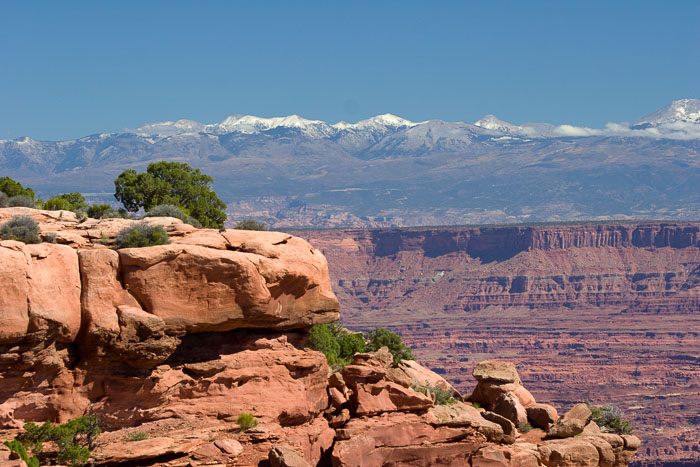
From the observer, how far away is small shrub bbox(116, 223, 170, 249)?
39.2 meters

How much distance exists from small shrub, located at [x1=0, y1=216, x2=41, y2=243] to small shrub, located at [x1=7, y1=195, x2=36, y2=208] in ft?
29.1

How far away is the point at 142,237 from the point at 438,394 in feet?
55.1

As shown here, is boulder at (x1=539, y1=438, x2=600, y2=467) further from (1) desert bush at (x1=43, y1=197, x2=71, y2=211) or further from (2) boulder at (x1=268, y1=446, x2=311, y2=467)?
(1) desert bush at (x1=43, y1=197, x2=71, y2=211)

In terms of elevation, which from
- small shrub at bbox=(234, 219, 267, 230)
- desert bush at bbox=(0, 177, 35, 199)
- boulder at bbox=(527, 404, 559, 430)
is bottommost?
boulder at bbox=(527, 404, 559, 430)

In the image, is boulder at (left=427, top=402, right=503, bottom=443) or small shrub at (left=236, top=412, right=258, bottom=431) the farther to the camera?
boulder at (left=427, top=402, right=503, bottom=443)

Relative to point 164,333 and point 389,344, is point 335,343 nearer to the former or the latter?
point 389,344

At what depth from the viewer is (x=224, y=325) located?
38.6 meters

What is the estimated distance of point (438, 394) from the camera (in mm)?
48344

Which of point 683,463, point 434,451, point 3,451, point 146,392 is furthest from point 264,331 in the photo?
point 683,463

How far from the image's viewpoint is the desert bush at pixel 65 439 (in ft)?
112

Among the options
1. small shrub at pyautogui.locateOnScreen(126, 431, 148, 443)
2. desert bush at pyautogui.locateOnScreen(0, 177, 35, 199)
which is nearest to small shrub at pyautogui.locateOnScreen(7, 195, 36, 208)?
desert bush at pyautogui.locateOnScreen(0, 177, 35, 199)

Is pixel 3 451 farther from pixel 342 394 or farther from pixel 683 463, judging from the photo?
pixel 683 463

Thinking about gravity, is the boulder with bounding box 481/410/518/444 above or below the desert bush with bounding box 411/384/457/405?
below

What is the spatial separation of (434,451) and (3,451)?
15922 mm
